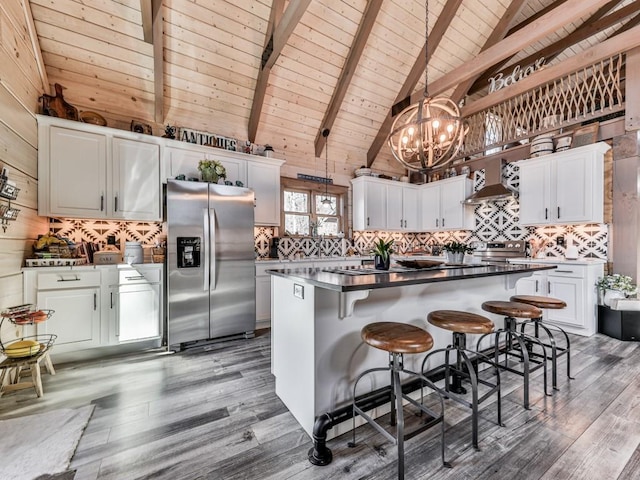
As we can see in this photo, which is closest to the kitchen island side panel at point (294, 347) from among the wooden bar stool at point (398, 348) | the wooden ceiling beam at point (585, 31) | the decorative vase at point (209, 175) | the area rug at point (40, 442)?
the wooden bar stool at point (398, 348)

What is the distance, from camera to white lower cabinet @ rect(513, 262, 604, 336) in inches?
140

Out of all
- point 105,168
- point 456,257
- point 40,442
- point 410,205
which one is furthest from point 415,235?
point 40,442

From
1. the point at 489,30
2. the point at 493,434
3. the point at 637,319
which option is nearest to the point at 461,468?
the point at 493,434

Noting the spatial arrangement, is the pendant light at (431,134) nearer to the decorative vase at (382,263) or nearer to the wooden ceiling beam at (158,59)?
the decorative vase at (382,263)

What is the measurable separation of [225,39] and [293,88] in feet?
3.79

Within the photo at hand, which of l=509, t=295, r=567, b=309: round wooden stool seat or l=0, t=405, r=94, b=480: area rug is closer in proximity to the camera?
l=0, t=405, r=94, b=480: area rug

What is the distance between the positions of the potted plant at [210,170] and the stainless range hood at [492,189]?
14.1 feet

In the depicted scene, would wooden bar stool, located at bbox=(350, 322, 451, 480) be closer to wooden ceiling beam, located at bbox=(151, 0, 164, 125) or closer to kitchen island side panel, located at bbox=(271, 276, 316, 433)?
kitchen island side panel, located at bbox=(271, 276, 316, 433)

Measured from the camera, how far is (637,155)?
140 inches

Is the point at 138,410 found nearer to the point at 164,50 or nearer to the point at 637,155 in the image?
the point at 164,50

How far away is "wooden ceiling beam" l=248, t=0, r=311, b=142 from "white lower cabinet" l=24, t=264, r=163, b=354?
109 inches

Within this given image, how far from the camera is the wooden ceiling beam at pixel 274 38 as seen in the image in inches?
124

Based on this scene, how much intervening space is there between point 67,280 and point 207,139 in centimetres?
254

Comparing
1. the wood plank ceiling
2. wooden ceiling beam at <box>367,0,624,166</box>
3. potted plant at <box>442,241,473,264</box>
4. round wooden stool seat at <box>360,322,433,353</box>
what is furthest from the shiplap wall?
wooden ceiling beam at <box>367,0,624,166</box>
